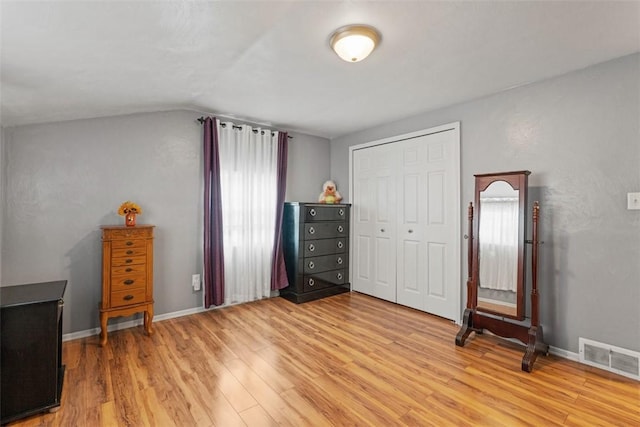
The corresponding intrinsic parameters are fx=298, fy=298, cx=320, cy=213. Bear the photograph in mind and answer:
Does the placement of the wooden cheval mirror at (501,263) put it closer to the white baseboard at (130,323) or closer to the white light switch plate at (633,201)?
the white light switch plate at (633,201)

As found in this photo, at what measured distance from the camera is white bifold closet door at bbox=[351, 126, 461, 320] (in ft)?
10.5

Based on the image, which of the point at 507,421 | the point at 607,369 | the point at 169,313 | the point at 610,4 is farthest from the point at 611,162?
the point at 169,313

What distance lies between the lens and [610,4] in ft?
5.18

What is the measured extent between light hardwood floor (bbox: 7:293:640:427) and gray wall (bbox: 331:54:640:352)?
16.1 inches

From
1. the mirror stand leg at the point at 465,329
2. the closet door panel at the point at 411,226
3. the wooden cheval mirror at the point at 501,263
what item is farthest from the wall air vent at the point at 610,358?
the closet door panel at the point at 411,226

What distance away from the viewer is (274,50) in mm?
2035

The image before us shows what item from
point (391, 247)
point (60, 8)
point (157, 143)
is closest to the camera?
point (60, 8)

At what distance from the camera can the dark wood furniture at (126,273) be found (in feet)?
8.38

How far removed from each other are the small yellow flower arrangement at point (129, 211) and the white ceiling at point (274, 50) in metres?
0.88

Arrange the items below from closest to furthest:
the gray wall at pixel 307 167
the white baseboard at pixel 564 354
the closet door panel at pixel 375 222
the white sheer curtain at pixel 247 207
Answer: the white baseboard at pixel 564 354
the white sheer curtain at pixel 247 207
the closet door panel at pixel 375 222
the gray wall at pixel 307 167

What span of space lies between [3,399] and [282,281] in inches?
102

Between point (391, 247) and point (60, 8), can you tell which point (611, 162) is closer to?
point (391, 247)

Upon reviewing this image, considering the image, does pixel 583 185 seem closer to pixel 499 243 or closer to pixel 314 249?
pixel 499 243

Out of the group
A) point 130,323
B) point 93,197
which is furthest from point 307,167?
point 130,323
